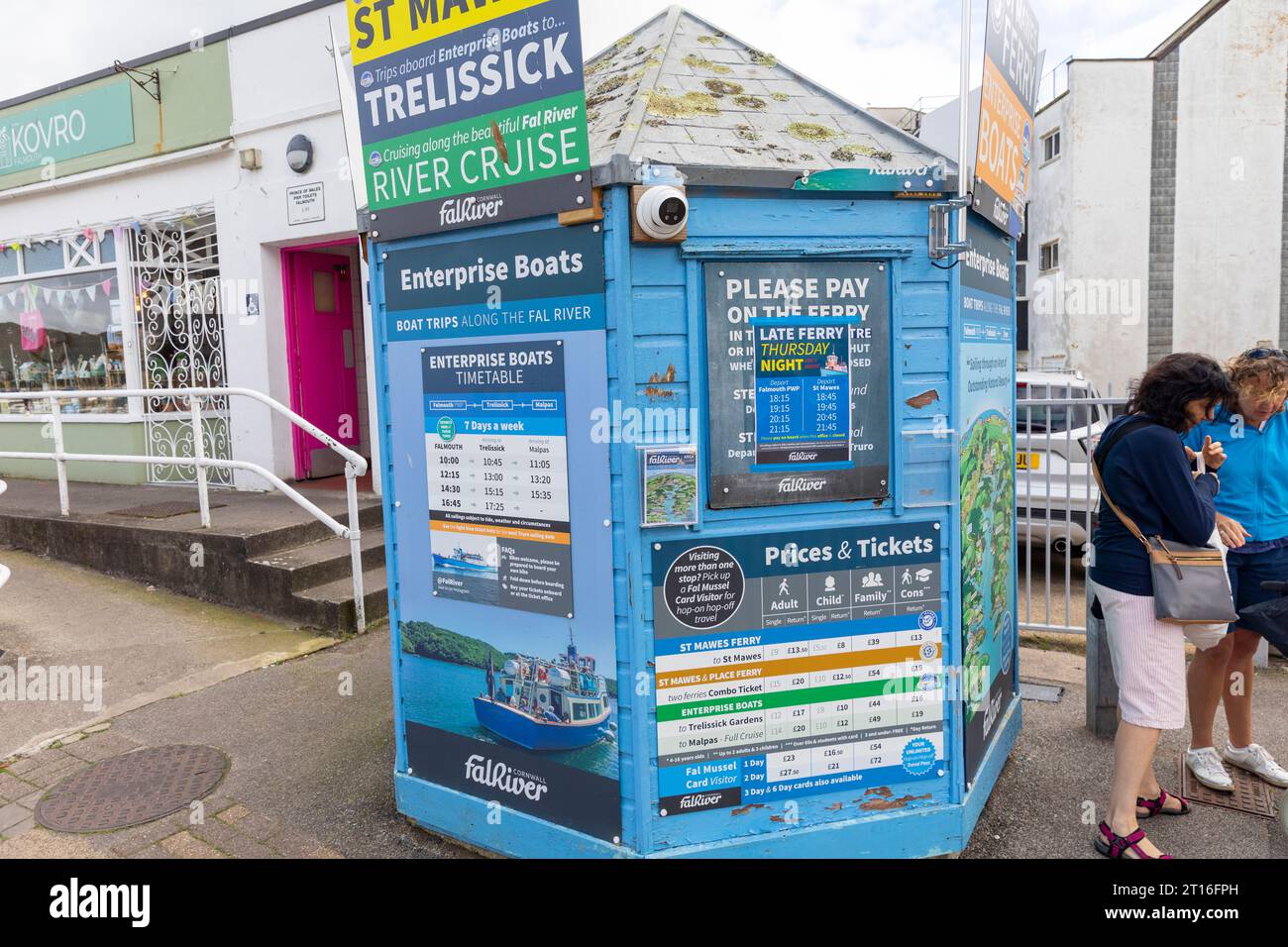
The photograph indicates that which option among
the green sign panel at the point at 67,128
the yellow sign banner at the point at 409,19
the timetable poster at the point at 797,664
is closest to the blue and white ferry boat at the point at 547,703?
the timetable poster at the point at 797,664

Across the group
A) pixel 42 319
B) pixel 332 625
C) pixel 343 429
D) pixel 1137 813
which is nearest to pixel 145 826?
pixel 332 625

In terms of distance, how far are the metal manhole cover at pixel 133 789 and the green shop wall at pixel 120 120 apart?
6269 millimetres

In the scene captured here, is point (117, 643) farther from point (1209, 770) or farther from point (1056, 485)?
point (1056, 485)

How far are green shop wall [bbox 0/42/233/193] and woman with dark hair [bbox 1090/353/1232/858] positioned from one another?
8.15m

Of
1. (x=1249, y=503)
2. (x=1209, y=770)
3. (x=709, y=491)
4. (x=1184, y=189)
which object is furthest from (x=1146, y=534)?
(x=1184, y=189)

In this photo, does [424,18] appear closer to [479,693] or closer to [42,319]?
[479,693]

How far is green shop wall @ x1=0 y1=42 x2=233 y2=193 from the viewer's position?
8.67m

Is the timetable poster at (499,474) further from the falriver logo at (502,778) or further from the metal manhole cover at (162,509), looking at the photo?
the metal manhole cover at (162,509)

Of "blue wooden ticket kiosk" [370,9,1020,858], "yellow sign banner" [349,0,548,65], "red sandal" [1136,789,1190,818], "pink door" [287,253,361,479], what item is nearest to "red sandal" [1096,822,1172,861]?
"red sandal" [1136,789,1190,818]

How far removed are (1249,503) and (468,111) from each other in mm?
3436

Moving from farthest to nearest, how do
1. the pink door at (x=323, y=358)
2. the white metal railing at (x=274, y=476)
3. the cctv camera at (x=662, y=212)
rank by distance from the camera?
the pink door at (x=323, y=358) → the white metal railing at (x=274, y=476) → the cctv camera at (x=662, y=212)

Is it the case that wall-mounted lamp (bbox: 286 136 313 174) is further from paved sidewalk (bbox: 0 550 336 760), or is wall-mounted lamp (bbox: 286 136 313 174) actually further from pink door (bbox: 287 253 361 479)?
paved sidewalk (bbox: 0 550 336 760)

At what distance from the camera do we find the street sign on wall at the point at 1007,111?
335 cm

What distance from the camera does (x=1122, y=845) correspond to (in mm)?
3367
